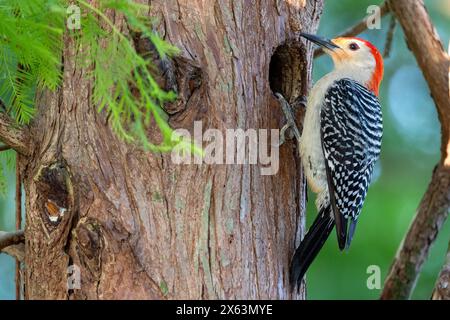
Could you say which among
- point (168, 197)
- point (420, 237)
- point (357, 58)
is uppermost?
point (357, 58)

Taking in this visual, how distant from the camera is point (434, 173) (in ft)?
14.0

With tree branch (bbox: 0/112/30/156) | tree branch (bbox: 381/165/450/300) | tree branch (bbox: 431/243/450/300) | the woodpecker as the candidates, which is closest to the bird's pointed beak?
the woodpecker

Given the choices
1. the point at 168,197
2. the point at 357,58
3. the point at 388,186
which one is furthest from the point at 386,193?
the point at 168,197

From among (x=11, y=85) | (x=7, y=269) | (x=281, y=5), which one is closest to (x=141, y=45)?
(x=11, y=85)

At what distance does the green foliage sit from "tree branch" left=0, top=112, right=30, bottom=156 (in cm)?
7

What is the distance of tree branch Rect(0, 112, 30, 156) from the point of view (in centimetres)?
345

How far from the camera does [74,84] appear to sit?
3492 mm

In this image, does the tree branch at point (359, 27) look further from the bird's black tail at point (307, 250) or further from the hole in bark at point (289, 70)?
the bird's black tail at point (307, 250)

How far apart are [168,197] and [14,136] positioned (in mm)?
838

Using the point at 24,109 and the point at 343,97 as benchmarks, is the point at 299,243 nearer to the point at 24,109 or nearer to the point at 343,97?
the point at 343,97

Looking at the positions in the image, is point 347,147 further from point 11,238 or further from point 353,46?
point 11,238

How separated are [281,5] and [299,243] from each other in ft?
4.32

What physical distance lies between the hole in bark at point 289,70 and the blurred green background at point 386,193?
85.6 inches

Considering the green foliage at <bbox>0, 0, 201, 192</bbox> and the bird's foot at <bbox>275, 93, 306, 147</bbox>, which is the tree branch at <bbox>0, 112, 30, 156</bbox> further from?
the bird's foot at <bbox>275, 93, 306, 147</bbox>
